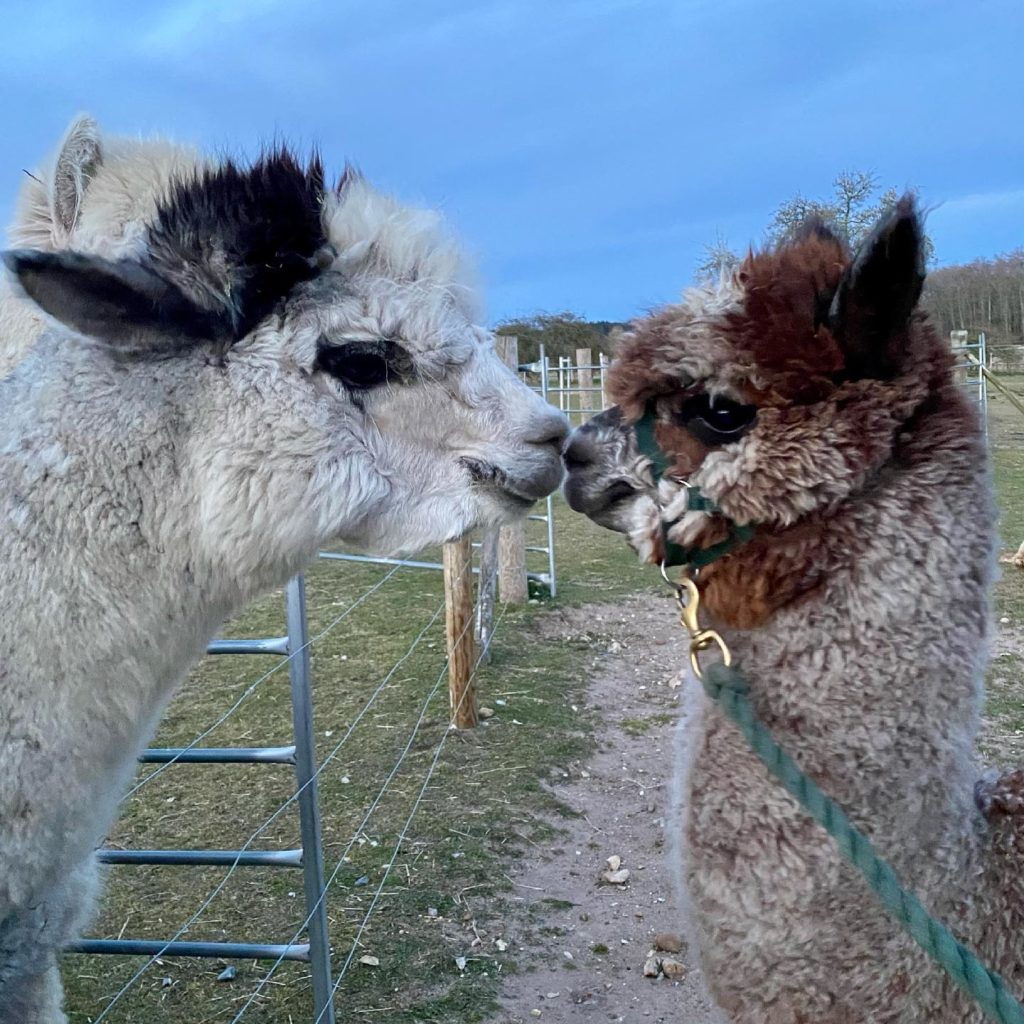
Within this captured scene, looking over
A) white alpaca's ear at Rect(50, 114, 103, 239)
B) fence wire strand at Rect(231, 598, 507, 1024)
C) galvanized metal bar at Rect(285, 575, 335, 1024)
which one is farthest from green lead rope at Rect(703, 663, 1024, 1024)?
white alpaca's ear at Rect(50, 114, 103, 239)

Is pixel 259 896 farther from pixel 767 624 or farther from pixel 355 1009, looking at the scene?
pixel 767 624

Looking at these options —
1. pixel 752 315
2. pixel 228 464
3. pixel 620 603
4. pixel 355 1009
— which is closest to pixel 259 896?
pixel 355 1009

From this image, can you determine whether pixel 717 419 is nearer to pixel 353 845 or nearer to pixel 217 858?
pixel 217 858

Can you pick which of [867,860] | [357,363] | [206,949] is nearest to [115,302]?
[357,363]

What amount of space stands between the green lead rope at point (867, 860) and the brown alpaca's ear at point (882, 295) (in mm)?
574

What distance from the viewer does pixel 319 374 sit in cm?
→ 152

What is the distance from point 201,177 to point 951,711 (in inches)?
60.9

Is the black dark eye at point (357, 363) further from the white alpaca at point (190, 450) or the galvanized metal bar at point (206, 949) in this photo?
the galvanized metal bar at point (206, 949)

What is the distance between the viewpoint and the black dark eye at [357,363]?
60.0 inches

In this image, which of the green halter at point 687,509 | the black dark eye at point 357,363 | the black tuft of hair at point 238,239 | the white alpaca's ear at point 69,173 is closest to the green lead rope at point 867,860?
the green halter at point 687,509

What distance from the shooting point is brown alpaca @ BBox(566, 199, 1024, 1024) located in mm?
1519

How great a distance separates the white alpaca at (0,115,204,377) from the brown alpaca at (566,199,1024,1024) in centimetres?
101

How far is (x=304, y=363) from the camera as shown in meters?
1.50

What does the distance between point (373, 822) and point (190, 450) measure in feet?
10.0
